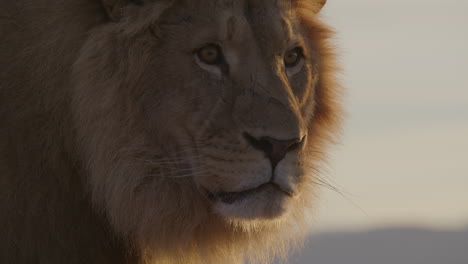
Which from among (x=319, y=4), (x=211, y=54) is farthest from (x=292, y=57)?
(x=319, y=4)

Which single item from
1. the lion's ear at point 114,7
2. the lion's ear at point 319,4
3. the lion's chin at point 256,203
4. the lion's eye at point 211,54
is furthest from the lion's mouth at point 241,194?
the lion's ear at point 319,4

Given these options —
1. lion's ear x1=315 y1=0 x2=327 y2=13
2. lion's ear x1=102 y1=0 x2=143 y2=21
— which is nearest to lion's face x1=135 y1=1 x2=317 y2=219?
lion's ear x1=102 y1=0 x2=143 y2=21

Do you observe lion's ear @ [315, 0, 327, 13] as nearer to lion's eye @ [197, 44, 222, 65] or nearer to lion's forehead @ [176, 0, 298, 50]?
lion's forehead @ [176, 0, 298, 50]

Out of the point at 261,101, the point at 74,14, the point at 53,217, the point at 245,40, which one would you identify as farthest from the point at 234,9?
the point at 53,217

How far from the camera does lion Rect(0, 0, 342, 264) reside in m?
5.08

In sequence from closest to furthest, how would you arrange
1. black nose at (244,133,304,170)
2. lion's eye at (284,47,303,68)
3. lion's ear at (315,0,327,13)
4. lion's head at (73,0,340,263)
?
1. black nose at (244,133,304,170)
2. lion's head at (73,0,340,263)
3. lion's eye at (284,47,303,68)
4. lion's ear at (315,0,327,13)

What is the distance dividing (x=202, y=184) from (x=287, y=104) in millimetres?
617

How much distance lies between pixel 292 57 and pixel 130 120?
1014 millimetres

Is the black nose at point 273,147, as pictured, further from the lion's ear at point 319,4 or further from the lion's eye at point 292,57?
the lion's ear at point 319,4

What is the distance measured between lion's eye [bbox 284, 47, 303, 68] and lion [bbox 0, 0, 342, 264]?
12 centimetres

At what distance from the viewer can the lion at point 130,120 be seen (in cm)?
508

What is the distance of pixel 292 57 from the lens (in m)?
5.51

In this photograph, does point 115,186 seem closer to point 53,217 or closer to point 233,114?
point 53,217

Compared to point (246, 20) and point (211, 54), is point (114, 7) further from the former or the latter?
point (246, 20)
